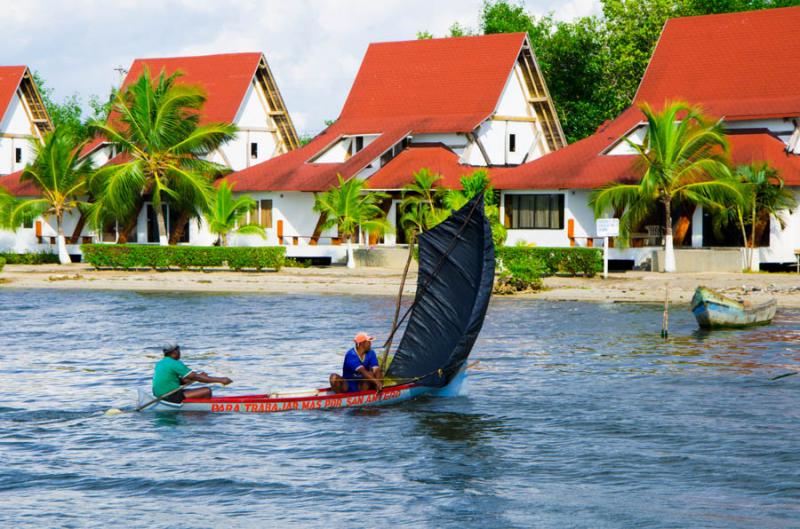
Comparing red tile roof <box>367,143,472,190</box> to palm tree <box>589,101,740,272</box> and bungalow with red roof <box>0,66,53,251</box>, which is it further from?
bungalow with red roof <box>0,66,53,251</box>

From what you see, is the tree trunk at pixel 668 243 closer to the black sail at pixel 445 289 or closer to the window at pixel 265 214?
the window at pixel 265 214

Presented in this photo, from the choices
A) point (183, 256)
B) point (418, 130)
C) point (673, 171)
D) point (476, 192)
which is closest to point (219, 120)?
point (183, 256)

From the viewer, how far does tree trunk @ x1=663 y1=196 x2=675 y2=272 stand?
43.5 metres

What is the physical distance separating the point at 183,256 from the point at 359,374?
28845mm

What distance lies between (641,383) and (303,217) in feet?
98.8

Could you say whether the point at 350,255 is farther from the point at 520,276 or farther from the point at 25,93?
the point at 25,93

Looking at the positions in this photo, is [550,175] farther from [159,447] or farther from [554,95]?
[159,447]

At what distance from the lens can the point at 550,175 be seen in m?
48.3

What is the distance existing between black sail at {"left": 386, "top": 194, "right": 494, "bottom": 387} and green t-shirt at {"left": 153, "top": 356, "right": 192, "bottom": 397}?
4660mm

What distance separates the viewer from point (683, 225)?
4591 centimetres

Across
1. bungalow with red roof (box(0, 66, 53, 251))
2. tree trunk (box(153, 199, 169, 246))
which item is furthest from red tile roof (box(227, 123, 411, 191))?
bungalow with red roof (box(0, 66, 53, 251))

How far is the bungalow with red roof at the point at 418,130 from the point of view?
51938mm

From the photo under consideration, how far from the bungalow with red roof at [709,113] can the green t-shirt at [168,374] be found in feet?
89.8

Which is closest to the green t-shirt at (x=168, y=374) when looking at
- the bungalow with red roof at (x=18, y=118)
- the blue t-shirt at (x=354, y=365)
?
the blue t-shirt at (x=354, y=365)
